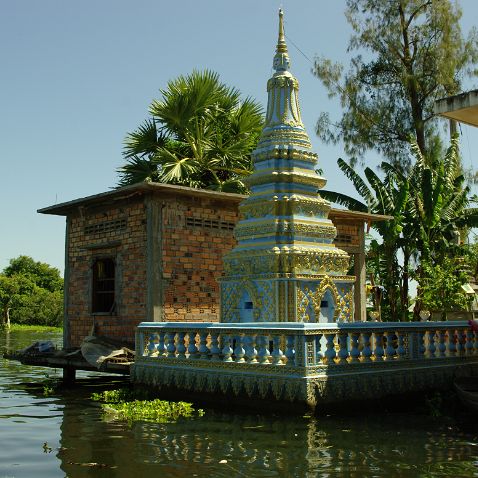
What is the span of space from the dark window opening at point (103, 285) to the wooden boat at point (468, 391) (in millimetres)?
8132

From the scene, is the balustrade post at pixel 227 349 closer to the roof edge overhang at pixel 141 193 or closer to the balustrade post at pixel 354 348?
the balustrade post at pixel 354 348

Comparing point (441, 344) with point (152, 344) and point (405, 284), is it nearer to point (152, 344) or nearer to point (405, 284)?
point (152, 344)

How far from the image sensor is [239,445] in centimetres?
816

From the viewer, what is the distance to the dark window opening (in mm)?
16406

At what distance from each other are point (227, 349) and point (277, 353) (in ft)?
3.49

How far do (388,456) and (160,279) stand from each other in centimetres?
803

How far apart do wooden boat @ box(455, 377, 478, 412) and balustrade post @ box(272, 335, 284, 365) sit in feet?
8.89

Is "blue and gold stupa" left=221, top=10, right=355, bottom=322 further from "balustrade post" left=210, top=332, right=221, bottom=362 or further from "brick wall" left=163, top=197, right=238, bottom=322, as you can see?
"brick wall" left=163, top=197, right=238, bottom=322

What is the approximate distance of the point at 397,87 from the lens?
94.8 ft

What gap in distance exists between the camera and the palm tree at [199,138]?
71.2 ft

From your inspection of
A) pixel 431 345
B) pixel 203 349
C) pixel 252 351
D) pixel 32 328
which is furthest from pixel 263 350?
pixel 32 328

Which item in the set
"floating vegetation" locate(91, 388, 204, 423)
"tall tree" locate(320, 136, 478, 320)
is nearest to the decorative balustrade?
"floating vegetation" locate(91, 388, 204, 423)

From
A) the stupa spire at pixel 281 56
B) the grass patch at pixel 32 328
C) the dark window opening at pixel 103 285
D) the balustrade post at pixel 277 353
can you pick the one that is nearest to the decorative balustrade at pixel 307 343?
the balustrade post at pixel 277 353

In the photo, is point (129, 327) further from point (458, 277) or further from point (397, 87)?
point (397, 87)
